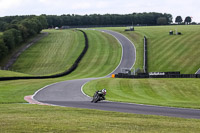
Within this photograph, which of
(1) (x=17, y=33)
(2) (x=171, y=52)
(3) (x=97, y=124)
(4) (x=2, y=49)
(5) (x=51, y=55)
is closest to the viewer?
(3) (x=97, y=124)

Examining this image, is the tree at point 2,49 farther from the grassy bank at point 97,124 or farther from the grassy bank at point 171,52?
the grassy bank at point 97,124

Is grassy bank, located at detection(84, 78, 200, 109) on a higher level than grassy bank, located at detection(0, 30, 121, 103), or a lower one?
higher

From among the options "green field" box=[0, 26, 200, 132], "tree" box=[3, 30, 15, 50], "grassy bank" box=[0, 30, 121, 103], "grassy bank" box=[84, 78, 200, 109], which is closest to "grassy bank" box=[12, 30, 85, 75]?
"grassy bank" box=[0, 30, 121, 103]

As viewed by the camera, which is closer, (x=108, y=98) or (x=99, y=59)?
(x=108, y=98)

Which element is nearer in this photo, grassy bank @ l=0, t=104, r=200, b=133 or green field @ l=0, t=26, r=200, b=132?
grassy bank @ l=0, t=104, r=200, b=133

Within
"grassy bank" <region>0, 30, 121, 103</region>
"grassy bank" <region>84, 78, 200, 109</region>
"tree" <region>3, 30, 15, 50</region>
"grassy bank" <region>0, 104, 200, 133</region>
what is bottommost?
"grassy bank" <region>0, 30, 121, 103</region>

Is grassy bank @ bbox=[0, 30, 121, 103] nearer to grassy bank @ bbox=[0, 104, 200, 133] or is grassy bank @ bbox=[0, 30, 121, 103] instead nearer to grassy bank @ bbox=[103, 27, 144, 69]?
grassy bank @ bbox=[103, 27, 144, 69]

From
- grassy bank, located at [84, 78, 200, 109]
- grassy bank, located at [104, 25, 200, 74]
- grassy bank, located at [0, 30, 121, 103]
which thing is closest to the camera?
grassy bank, located at [84, 78, 200, 109]

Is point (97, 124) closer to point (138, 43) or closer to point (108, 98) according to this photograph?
point (108, 98)

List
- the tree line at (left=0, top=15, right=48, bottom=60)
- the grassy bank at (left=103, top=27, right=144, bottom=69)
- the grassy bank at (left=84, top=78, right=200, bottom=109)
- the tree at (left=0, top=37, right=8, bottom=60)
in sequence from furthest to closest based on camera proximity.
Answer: the tree line at (left=0, top=15, right=48, bottom=60) → the tree at (left=0, top=37, right=8, bottom=60) → the grassy bank at (left=103, top=27, right=144, bottom=69) → the grassy bank at (left=84, top=78, right=200, bottom=109)

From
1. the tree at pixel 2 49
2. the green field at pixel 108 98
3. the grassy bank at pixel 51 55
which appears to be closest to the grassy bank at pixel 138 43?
the green field at pixel 108 98

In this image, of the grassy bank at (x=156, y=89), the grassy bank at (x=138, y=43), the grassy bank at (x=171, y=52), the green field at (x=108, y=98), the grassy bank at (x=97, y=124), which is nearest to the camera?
the grassy bank at (x=97, y=124)

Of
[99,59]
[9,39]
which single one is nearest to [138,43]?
[99,59]

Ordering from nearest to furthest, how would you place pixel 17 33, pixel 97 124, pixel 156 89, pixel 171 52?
pixel 97 124 < pixel 156 89 < pixel 171 52 < pixel 17 33
